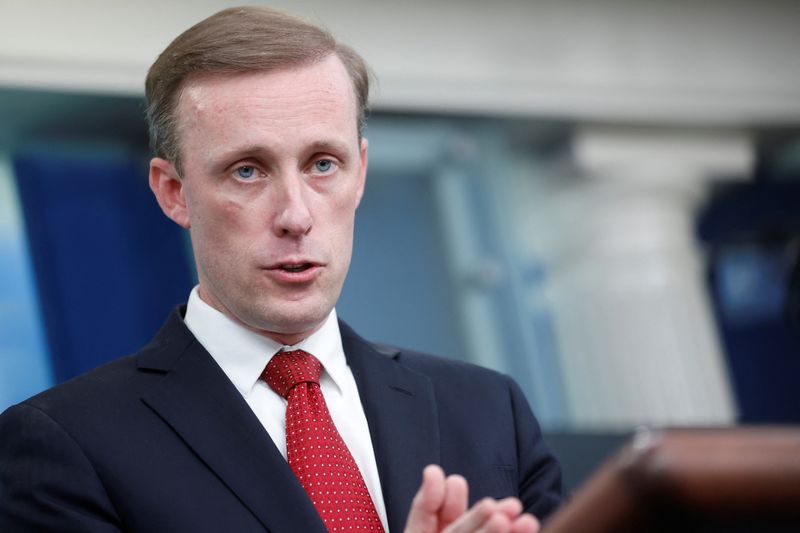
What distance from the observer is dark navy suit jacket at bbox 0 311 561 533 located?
58.8 inches

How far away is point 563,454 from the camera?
3.88 metres

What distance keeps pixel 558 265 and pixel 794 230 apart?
1.12 metres

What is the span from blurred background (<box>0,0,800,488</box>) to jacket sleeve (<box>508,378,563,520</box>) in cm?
213

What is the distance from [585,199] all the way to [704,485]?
428 cm

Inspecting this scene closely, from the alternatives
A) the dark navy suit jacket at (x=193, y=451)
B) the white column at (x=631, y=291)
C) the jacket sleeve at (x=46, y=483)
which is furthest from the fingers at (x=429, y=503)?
the white column at (x=631, y=291)

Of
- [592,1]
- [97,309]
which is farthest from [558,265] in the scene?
[97,309]

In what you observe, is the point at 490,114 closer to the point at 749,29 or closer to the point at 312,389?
the point at 749,29

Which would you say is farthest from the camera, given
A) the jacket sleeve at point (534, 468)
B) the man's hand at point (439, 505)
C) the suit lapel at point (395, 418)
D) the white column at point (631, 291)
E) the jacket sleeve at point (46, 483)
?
the white column at point (631, 291)

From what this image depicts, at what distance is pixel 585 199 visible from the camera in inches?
190

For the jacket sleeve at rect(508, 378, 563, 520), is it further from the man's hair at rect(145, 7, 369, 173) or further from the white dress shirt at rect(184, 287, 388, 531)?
the man's hair at rect(145, 7, 369, 173)

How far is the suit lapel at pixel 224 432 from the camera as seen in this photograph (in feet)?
4.93

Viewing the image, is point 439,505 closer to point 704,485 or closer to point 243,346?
point 243,346

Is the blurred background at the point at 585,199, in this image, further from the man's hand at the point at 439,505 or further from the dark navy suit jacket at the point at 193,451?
the man's hand at the point at 439,505

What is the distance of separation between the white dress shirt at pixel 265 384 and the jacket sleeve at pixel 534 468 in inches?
9.8
